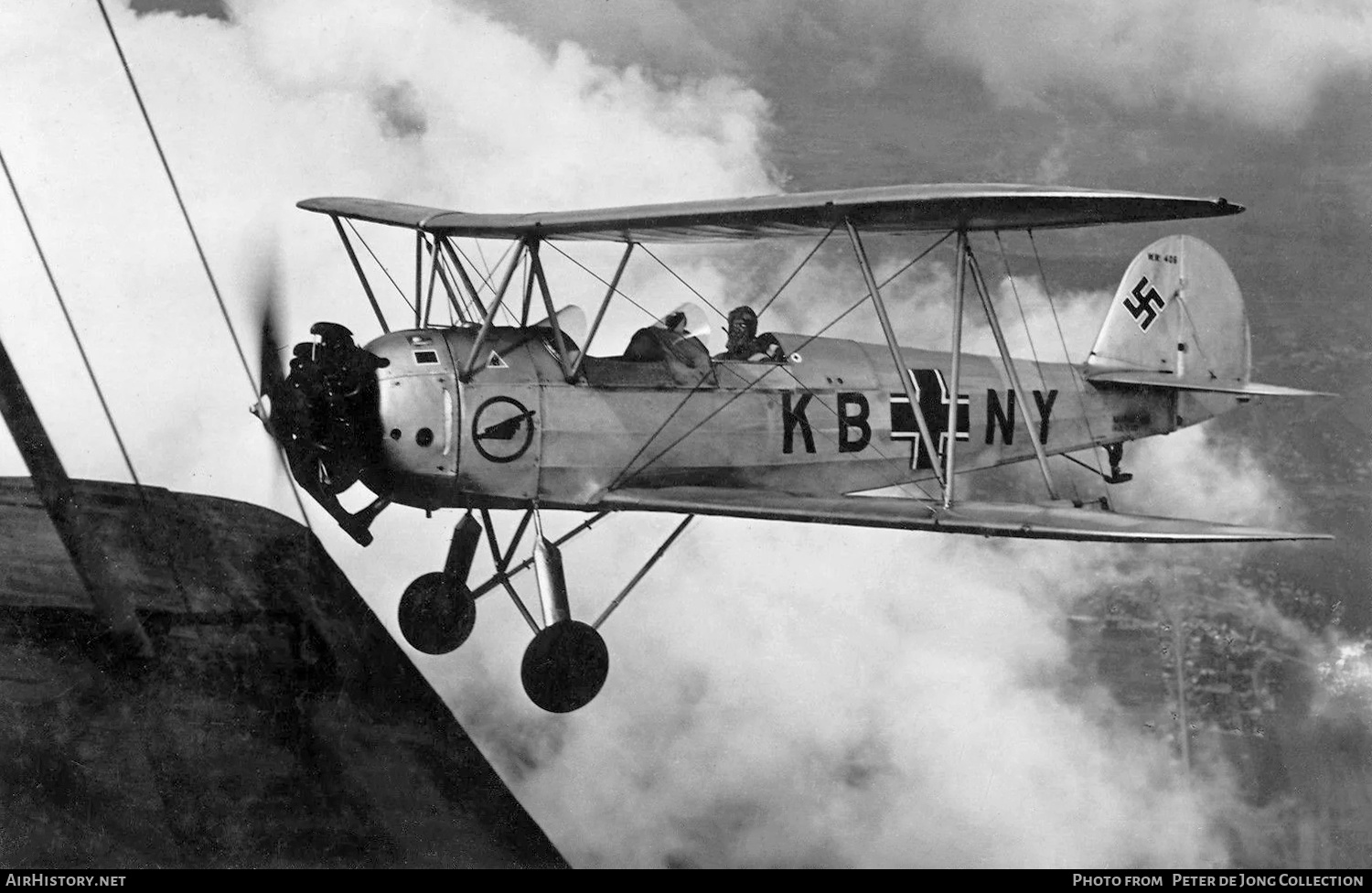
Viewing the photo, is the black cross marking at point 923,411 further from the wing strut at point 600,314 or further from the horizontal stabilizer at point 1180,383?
the wing strut at point 600,314

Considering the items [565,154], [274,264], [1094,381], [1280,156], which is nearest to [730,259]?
[565,154]

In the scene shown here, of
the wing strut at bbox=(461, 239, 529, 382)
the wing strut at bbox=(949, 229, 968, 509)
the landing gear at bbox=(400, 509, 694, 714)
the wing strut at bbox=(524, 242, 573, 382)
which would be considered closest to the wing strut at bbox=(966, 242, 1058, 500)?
the wing strut at bbox=(949, 229, 968, 509)

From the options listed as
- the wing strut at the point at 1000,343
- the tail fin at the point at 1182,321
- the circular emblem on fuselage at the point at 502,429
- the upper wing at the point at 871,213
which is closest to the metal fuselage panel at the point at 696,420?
the circular emblem on fuselage at the point at 502,429

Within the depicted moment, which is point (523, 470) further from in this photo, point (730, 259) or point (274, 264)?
point (730, 259)

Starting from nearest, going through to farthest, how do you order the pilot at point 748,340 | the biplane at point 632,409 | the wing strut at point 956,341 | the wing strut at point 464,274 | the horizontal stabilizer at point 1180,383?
the biplane at point 632,409 → the wing strut at point 956,341 → the wing strut at point 464,274 → the pilot at point 748,340 → the horizontal stabilizer at point 1180,383

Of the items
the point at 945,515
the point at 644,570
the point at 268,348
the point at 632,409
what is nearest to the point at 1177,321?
the point at 945,515

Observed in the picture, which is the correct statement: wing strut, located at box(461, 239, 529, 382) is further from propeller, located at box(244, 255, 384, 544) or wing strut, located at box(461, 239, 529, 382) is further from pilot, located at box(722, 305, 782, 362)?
pilot, located at box(722, 305, 782, 362)
